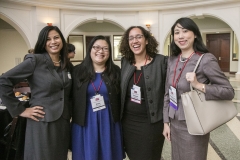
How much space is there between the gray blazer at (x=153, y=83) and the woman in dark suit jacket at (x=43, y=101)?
1.71ft

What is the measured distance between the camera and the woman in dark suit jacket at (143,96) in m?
1.88

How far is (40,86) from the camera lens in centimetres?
172

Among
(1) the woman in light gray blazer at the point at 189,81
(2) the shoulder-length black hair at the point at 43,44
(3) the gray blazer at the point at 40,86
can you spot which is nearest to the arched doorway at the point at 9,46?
(2) the shoulder-length black hair at the point at 43,44

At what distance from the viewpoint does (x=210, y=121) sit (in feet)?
4.65

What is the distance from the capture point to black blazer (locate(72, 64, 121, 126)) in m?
1.90

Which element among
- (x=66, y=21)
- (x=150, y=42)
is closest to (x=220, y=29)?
(x=66, y=21)

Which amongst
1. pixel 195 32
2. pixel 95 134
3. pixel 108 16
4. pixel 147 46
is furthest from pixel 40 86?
pixel 108 16

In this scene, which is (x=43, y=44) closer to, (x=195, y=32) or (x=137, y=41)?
(x=137, y=41)

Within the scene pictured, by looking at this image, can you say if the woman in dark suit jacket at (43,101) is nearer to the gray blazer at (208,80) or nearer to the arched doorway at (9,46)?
the gray blazer at (208,80)

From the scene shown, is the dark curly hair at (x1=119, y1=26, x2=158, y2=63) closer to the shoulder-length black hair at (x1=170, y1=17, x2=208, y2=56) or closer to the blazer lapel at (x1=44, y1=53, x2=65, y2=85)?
the shoulder-length black hair at (x1=170, y1=17, x2=208, y2=56)

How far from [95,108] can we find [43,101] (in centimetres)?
44

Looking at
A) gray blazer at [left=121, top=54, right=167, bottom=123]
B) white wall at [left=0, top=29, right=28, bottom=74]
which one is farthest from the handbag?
white wall at [left=0, top=29, right=28, bottom=74]

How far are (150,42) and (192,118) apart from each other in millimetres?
857

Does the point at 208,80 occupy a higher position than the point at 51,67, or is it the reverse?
the point at 51,67
